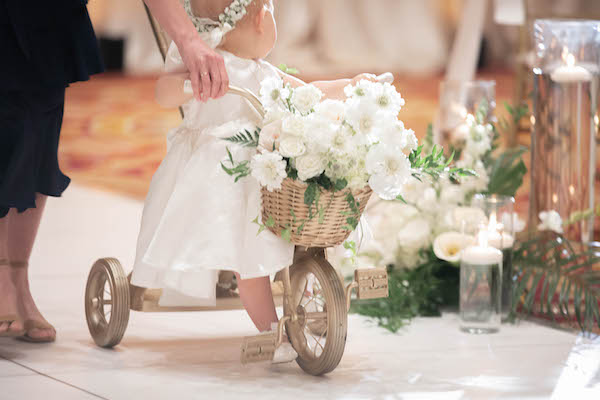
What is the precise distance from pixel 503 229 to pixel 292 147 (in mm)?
1027

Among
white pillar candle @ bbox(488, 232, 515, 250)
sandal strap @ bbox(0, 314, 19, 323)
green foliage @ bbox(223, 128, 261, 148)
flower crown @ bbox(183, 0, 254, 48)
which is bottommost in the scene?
sandal strap @ bbox(0, 314, 19, 323)

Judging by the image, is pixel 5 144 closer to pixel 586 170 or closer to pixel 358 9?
pixel 586 170

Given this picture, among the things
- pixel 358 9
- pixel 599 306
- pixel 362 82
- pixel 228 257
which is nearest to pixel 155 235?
pixel 228 257

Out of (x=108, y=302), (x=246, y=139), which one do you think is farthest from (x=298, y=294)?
(x=108, y=302)

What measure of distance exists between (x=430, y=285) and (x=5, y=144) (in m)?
1.29

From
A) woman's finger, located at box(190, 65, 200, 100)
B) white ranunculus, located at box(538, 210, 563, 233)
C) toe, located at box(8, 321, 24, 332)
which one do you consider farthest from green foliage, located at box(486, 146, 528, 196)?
toe, located at box(8, 321, 24, 332)

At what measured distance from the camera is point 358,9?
1080 centimetres

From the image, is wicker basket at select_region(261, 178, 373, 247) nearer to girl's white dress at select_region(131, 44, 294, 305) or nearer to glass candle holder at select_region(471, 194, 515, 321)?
girl's white dress at select_region(131, 44, 294, 305)

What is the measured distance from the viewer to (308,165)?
5.83 ft

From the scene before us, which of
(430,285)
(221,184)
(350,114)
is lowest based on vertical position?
(430,285)

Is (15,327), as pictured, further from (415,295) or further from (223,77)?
(415,295)

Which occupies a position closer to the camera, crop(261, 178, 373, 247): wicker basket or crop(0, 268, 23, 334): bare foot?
crop(261, 178, 373, 247): wicker basket

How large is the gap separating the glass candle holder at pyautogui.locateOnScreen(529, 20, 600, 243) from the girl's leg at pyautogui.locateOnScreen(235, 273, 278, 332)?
3.88 feet

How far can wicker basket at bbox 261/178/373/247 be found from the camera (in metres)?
1.82
